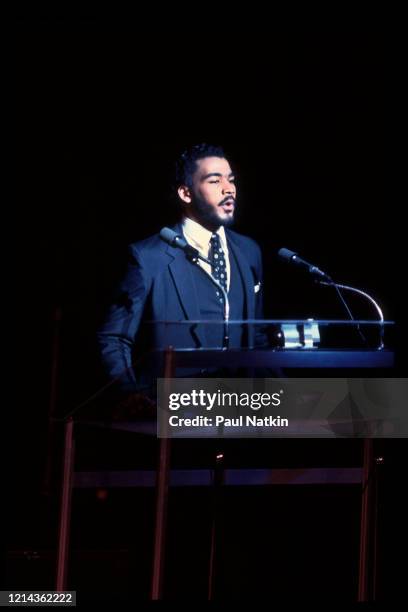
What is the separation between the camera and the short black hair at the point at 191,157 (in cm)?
396

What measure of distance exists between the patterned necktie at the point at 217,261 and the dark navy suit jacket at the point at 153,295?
66mm

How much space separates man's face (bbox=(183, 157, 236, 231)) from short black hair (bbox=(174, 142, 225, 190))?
0.9 inches

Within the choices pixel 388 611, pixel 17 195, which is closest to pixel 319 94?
pixel 17 195

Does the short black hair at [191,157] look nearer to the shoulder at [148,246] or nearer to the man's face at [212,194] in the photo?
the man's face at [212,194]

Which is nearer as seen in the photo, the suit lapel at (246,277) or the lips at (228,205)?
the suit lapel at (246,277)

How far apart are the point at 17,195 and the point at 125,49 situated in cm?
82

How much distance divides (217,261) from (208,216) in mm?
253

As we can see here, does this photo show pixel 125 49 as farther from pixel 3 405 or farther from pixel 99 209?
pixel 3 405

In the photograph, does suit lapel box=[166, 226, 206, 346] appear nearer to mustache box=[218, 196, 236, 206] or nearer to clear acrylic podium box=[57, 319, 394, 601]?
mustache box=[218, 196, 236, 206]

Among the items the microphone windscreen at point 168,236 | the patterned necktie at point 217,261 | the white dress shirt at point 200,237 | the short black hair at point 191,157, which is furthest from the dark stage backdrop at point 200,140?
the microphone windscreen at point 168,236

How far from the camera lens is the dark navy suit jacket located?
3625 millimetres

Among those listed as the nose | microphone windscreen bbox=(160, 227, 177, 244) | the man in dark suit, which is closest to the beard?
the man in dark suit

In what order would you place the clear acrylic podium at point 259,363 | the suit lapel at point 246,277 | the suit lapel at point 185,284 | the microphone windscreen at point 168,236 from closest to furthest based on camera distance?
the clear acrylic podium at point 259,363 < the microphone windscreen at point 168,236 < the suit lapel at point 185,284 < the suit lapel at point 246,277

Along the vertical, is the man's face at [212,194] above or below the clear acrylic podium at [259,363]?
above
